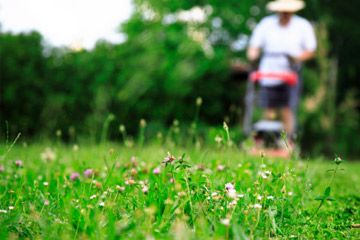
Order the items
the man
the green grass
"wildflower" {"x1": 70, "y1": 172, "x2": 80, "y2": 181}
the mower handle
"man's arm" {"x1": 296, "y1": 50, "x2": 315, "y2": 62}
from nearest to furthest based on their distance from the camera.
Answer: the green grass < "wildflower" {"x1": 70, "y1": 172, "x2": 80, "y2": 181} < the mower handle < "man's arm" {"x1": 296, "y1": 50, "x2": 315, "y2": 62} < the man

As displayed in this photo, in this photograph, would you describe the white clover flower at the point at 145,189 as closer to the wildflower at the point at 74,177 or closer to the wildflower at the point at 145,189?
the wildflower at the point at 145,189

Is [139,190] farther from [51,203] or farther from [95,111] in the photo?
[95,111]

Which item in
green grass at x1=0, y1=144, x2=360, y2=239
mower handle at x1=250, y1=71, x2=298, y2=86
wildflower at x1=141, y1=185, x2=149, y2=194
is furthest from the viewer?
mower handle at x1=250, y1=71, x2=298, y2=86

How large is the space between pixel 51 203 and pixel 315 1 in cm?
→ 1117

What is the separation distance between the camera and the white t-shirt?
6.61 metres

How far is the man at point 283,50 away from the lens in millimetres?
6594

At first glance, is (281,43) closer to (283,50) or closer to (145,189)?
(283,50)

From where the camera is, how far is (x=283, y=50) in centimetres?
668

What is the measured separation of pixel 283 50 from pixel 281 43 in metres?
0.09

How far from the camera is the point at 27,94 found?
392 inches

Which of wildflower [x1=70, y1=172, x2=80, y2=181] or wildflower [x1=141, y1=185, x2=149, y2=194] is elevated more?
wildflower [x1=141, y1=185, x2=149, y2=194]

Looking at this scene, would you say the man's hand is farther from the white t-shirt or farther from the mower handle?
the mower handle

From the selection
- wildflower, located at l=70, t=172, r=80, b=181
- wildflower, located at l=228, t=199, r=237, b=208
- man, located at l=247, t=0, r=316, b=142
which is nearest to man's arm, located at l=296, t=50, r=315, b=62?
man, located at l=247, t=0, r=316, b=142

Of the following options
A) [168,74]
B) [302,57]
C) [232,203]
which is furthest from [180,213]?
[168,74]
